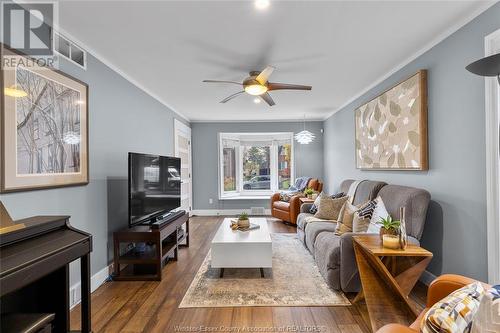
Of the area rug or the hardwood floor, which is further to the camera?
the area rug

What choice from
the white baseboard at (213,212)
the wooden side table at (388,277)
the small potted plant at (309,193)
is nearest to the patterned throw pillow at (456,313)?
the wooden side table at (388,277)

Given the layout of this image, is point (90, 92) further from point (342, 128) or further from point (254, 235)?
point (342, 128)

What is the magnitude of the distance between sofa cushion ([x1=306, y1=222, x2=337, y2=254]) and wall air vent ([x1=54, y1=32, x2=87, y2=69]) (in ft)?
10.3

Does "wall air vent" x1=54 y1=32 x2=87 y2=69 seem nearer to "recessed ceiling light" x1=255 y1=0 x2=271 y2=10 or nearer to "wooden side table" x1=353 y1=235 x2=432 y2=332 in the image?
"recessed ceiling light" x1=255 y1=0 x2=271 y2=10

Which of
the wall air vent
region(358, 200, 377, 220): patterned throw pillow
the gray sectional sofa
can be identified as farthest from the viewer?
region(358, 200, 377, 220): patterned throw pillow

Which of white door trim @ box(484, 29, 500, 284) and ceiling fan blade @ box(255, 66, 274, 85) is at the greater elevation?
ceiling fan blade @ box(255, 66, 274, 85)

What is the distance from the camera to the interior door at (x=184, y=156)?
5.51m

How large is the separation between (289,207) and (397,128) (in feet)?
9.17

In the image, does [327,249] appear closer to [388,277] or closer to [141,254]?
[388,277]

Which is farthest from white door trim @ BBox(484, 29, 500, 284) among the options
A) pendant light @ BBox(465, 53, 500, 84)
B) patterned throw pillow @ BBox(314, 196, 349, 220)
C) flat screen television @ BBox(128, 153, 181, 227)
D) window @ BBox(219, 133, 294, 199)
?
window @ BBox(219, 133, 294, 199)

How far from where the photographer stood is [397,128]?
311 centimetres

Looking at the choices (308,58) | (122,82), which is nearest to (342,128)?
(308,58)

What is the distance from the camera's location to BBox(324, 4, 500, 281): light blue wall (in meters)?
2.07

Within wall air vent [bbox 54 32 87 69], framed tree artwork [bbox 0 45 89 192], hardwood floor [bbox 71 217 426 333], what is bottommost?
hardwood floor [bbox 71 217 426 333]
